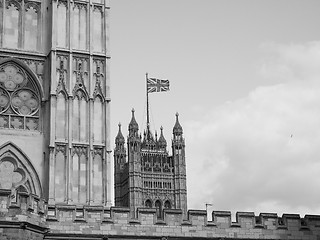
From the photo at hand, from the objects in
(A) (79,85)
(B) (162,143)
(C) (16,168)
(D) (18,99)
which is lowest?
(C) (16,168)

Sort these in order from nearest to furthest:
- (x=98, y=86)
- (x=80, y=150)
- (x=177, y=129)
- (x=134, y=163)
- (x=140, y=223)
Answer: (x=140, y=223) → (x=80, y=150) → (x=98, y=86) → (x=177, y=129) → (x=134, y=163)

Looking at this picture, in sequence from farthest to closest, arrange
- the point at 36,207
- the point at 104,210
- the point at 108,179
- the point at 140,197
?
the point at 140,197, the point at 108,179, the point at 104,210, the point at 36,207

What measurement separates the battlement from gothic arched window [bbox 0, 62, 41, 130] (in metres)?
11.1

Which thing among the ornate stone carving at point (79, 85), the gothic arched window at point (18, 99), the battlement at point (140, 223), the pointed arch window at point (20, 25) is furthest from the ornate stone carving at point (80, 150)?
the battlement at point (140, 223)

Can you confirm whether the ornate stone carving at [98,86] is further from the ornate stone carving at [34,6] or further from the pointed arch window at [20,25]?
the ornate stone carving at [34,6]

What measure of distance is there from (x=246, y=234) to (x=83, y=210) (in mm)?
5102

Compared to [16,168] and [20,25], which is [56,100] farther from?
[20,25]

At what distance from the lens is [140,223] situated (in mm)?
21000

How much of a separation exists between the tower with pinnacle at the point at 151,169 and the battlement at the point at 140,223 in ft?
306

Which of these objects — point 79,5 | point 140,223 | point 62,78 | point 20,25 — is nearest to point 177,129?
point 79,5

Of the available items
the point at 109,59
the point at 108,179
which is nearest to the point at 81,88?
the point at 109,59

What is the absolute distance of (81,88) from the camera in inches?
1265

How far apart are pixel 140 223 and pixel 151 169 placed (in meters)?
99.6

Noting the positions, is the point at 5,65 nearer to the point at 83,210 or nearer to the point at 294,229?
the point at 83,210
